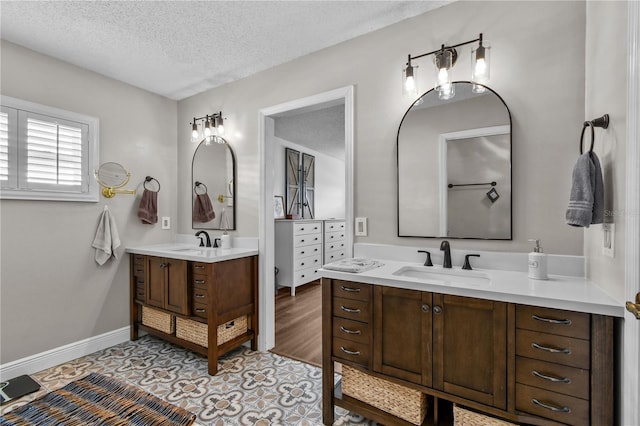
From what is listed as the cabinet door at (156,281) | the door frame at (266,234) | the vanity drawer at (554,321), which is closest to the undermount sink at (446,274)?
the vanity drawer at (554,321)

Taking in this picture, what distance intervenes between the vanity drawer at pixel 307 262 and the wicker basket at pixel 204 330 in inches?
72.8

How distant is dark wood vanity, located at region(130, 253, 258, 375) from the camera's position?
238 cm

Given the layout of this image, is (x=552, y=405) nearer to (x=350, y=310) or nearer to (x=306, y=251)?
(x=350, y=310)

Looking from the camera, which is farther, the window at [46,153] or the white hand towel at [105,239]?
the white hand towel at [105,239]

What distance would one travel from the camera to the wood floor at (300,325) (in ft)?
8.96

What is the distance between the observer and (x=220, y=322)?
2.40 metres

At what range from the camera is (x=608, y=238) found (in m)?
1.26

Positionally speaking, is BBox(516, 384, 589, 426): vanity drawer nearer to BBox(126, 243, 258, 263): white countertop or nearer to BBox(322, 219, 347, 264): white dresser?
BBox(126, 243, 258, 263): white countertop

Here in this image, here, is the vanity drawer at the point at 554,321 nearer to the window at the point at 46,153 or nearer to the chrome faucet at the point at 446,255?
the chrome faucet at the point at 446,255

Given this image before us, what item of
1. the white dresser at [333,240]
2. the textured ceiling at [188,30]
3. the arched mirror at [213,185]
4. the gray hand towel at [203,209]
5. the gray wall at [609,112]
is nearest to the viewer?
the gray wall at [609,112]

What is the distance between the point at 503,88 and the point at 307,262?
368cm

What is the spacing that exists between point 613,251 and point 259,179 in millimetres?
2430

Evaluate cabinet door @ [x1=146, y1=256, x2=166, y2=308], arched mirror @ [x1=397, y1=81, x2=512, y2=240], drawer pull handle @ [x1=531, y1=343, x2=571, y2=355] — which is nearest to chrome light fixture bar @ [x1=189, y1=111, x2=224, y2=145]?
cabinet door @ [x1=146, y1=256, x2=166, y2=308]

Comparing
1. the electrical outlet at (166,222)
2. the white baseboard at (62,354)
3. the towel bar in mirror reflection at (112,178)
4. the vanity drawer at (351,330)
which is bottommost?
the white baseboard at (62,354)
